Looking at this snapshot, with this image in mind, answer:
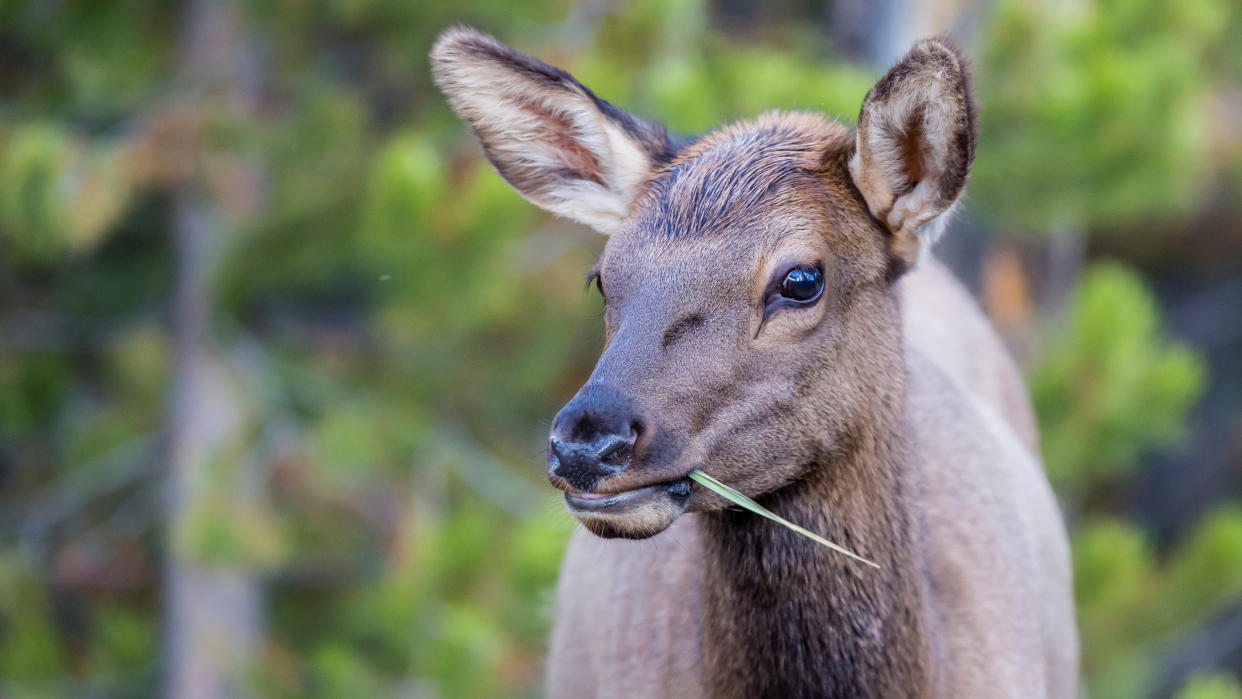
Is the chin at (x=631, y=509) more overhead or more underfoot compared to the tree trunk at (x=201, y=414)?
more overhead

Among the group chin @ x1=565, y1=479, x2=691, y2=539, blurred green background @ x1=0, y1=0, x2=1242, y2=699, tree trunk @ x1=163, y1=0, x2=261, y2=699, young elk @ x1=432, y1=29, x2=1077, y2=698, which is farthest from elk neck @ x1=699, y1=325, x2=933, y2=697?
tree trunk @ x1=163, y1=0, x2=261, y2=699

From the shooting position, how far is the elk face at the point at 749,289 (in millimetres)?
2932

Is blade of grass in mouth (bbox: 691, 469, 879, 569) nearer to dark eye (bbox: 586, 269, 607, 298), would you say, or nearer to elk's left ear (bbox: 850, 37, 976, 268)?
dark eye (bbox: 586, 269, 607, 298)

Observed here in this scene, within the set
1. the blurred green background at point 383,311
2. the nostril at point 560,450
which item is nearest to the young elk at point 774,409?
the nostril at point 560,450

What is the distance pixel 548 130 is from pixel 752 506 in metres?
1.32

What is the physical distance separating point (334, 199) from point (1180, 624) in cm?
607

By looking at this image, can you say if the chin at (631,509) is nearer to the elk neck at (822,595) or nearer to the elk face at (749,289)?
the elk face at (749,289)

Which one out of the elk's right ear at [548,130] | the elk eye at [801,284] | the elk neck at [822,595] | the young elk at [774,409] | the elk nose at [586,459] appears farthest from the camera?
the elk's right ear at [548,130]

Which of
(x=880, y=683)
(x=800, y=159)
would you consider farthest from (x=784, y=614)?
(x=800, y=159)

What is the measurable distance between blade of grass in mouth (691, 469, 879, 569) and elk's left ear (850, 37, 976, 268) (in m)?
0.75

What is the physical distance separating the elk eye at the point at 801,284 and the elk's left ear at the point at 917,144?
1.01 feet

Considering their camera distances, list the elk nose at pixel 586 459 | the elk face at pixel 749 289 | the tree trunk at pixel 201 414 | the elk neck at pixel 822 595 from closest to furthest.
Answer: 1. the elk nose at pixel 586 459
2. the elk face at pixel 749 289
3. the elk neck at pixel 822 595
4. the tree trunk at pixel 201 414

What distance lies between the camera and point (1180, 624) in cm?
842

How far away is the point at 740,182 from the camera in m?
3.36
